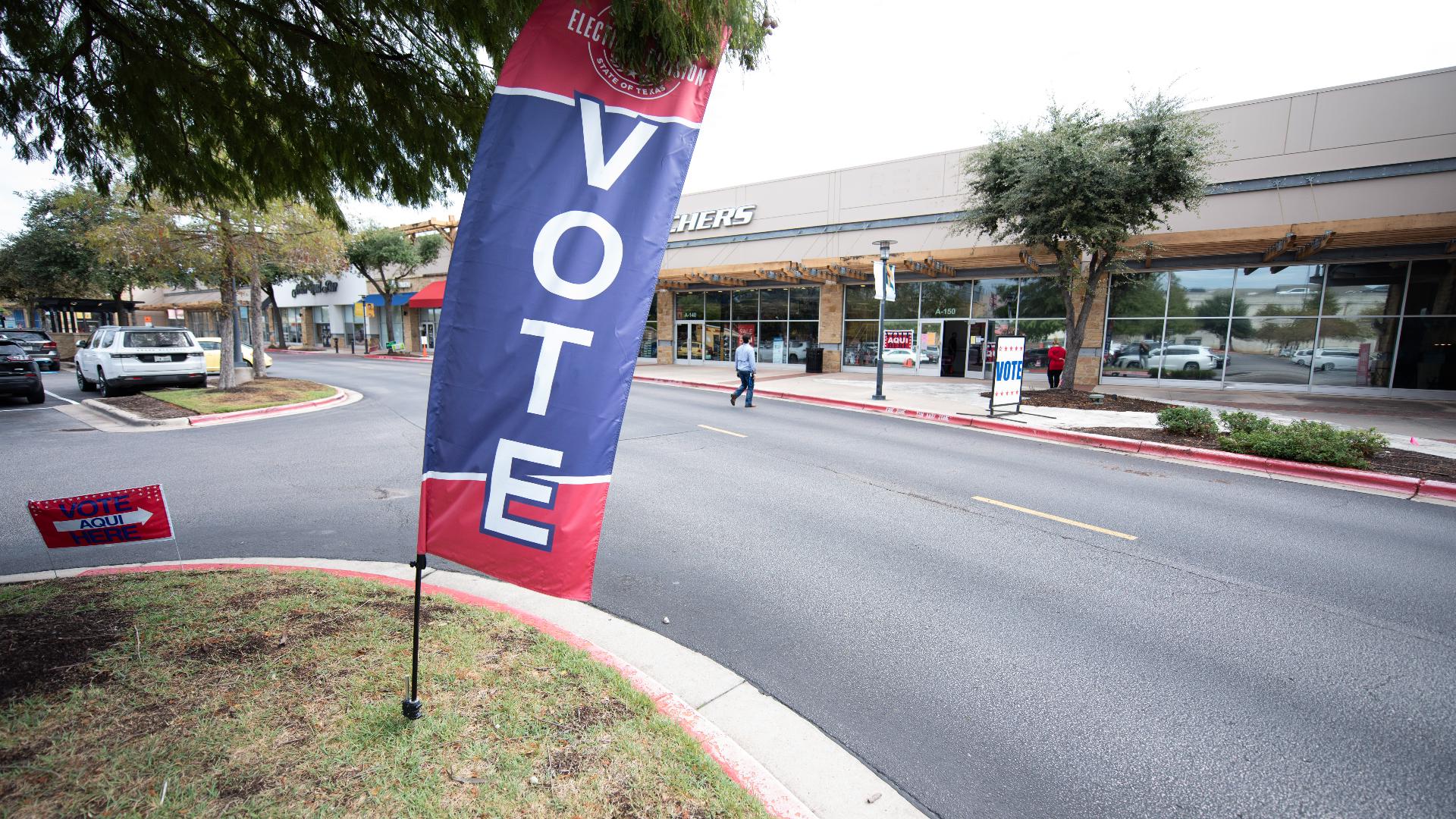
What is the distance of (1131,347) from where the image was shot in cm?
1916

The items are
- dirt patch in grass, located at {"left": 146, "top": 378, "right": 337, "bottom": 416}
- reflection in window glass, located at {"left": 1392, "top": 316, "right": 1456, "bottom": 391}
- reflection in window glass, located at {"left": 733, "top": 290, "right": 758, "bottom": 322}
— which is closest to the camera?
dirt patch in grass, located at {"left": 146, "top": 378, "right": 337, "bottom": 416}

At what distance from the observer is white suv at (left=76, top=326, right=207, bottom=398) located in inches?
559

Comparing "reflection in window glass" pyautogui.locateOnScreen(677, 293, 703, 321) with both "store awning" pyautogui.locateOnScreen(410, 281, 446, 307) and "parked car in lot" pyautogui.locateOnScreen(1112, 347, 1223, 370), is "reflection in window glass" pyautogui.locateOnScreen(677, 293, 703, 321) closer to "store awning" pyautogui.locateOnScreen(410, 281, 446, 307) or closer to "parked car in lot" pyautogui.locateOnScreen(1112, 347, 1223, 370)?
"store awning" pyautogui.locateOnScreen(410, 281, 446, 307)

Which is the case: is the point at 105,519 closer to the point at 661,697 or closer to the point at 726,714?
the point at 661,697

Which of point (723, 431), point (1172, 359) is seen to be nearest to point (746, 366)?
point (723, 431)

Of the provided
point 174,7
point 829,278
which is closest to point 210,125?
point 174,7

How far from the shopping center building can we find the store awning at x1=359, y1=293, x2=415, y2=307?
77.6 ft

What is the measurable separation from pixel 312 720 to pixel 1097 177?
640 inches

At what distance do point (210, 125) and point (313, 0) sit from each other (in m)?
1.46

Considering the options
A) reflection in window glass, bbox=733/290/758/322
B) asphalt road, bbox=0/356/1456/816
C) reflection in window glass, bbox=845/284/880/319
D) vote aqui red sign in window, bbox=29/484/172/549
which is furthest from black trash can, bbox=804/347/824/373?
vote aqui red sign in window, bbox=29/484/172/549

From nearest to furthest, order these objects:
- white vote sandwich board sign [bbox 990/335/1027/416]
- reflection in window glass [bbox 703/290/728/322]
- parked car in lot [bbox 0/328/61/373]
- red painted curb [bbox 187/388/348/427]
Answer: red painted curb [bbox 187/388/348/427], white vote sandwich board sign [bbox 990/335/1027/416], parked car in lot [bbox 0/328/61/373], reflection in window glass [bbox 703/290/728/322]

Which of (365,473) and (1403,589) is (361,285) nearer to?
(365,473)

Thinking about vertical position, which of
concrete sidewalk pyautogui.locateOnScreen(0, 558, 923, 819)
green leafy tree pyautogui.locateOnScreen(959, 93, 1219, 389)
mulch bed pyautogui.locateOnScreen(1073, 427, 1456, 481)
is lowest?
concrete sidewalk pyautogui.locateOnScreen(0, 558, 923, 819)

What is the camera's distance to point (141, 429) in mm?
10453
